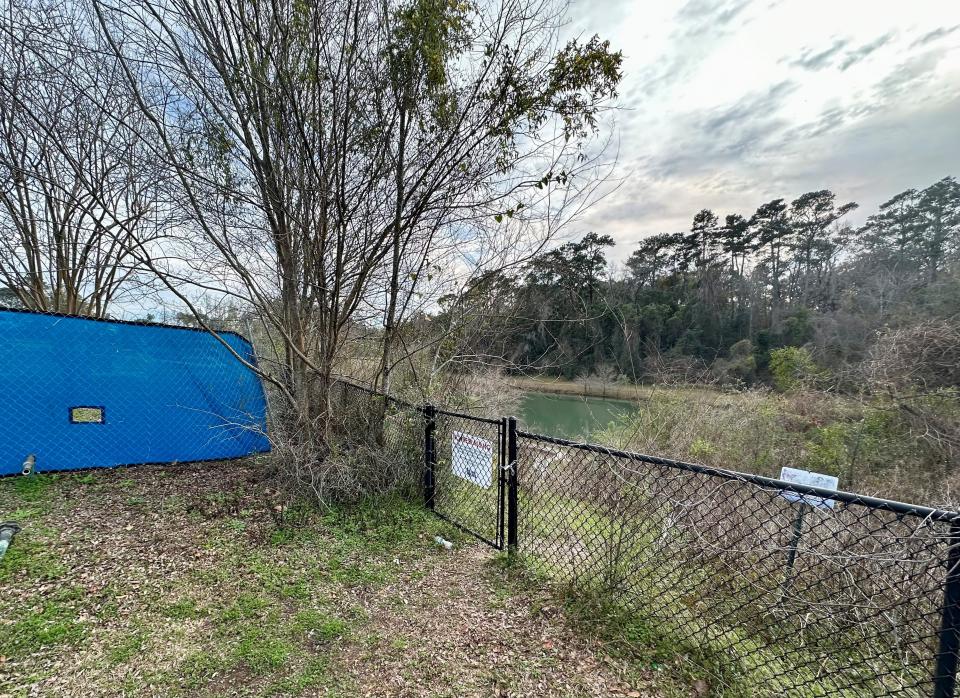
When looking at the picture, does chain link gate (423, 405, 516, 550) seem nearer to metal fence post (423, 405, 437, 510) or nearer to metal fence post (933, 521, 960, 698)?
metal fence post (423, 405, 437, 510)

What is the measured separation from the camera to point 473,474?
109 inches

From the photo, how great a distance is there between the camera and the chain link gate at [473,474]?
2.61 meters

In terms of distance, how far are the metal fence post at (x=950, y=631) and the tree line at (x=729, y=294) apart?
3.37m

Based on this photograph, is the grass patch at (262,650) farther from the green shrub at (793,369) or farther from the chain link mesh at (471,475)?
the green shrub at (793,369)

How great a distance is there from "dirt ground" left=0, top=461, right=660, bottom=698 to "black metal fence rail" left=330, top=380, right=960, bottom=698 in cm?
38

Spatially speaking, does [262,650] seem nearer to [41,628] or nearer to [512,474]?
[41,628]

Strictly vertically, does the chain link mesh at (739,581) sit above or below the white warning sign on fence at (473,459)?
below

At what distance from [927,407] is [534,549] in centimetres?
746

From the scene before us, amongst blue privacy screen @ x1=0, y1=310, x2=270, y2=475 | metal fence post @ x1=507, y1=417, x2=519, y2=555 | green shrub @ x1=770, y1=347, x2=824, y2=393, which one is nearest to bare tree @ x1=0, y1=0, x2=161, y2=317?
blue privacy screen @ x1=0, y1=310, x2=270, y2=475

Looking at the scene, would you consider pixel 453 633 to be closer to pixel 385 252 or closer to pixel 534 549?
pixel 534 549

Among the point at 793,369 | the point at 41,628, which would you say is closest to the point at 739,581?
the point at 41,628

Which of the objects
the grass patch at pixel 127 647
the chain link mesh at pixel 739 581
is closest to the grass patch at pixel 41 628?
the grass patch at pixel 127 647

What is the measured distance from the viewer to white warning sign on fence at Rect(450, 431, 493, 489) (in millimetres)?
2628

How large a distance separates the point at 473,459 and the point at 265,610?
4.73ft
